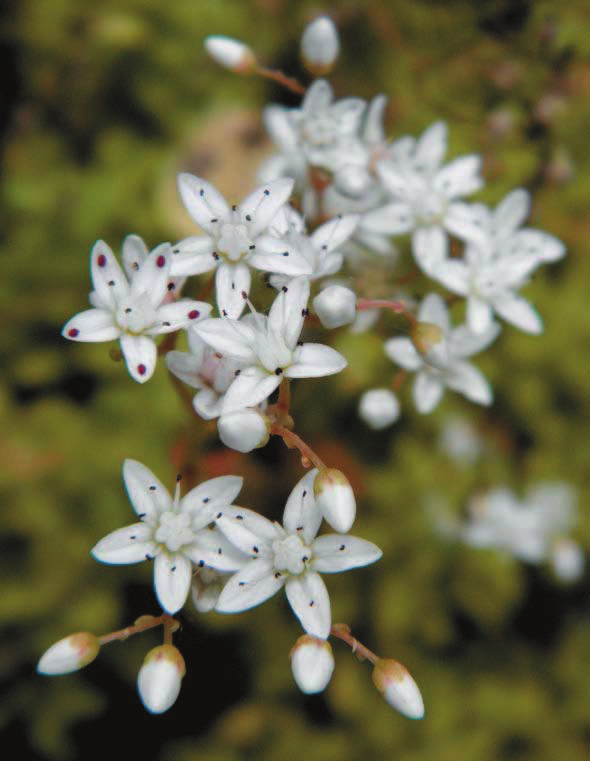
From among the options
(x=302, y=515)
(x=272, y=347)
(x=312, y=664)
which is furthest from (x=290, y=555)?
(x=272, y=347)

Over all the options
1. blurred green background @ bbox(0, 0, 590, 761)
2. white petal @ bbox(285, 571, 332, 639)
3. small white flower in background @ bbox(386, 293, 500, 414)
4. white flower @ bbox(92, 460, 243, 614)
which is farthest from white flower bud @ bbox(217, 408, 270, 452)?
blurred green background @ bbox(0, 0, 590, 761)

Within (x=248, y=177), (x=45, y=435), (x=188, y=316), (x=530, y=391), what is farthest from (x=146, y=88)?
(x=188, y=316)

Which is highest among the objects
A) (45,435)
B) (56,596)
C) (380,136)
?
(380,136)

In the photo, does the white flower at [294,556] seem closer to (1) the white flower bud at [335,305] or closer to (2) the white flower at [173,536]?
(2) the white flower at [173,536]

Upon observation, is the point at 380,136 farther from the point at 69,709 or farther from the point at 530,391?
the point at 69,709

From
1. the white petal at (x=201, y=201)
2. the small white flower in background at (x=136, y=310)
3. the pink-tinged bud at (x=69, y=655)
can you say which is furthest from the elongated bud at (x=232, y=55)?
the pink-tinged bud at (x=69, y=655)

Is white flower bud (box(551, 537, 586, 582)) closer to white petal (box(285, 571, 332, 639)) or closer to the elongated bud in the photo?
white petal (box(285, 571, 332, 639))
